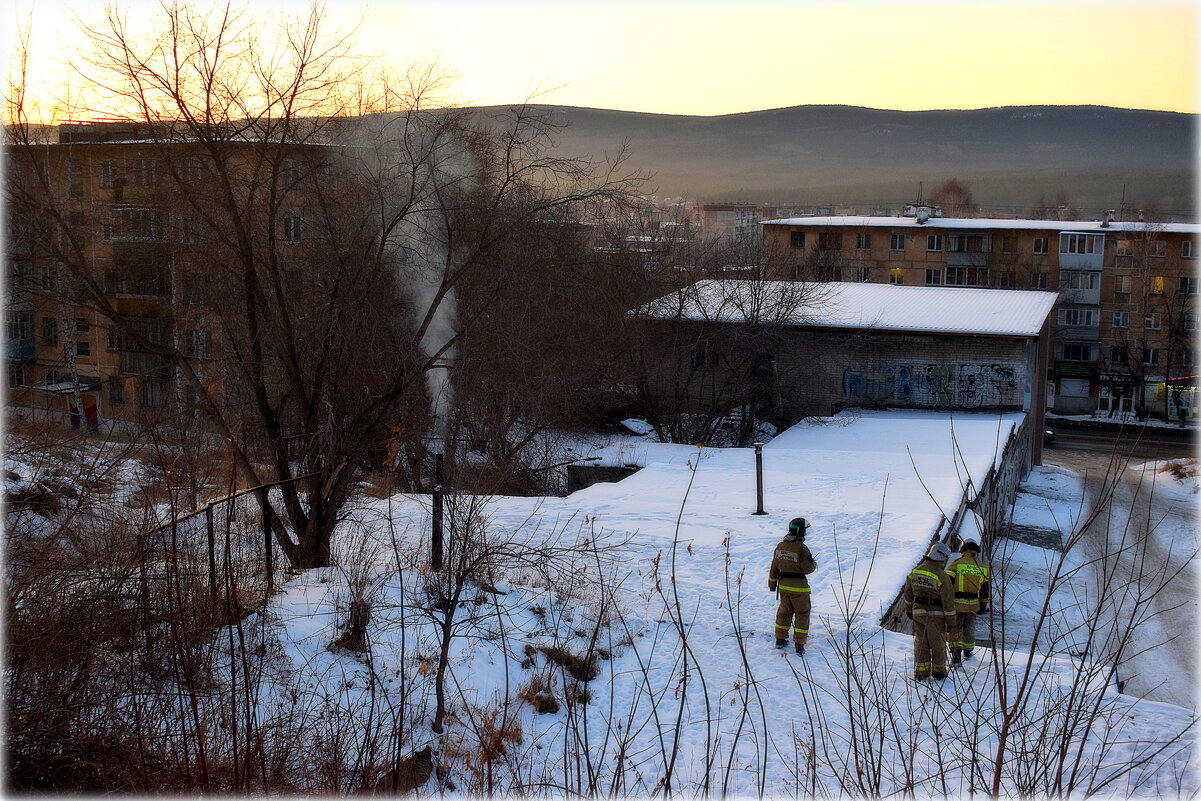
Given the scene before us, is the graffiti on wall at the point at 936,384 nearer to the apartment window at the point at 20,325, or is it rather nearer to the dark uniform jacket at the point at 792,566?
the dark uniform jacket at the point at 792,566

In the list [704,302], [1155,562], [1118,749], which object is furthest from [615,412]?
[1118,749]

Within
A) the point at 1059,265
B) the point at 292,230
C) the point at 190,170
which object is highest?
the point at 1059,265

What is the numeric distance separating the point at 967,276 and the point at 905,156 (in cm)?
12671

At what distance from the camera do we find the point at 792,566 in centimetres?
920

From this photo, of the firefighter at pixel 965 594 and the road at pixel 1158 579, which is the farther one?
the firefighter at pixel 965 594

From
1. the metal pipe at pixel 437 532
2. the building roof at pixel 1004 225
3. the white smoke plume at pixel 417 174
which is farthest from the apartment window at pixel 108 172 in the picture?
the building roof at pixel 1004 225

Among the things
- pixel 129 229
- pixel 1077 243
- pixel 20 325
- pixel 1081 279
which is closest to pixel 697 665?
pixel 129 229

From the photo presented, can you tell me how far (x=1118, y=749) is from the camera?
24.3 feet

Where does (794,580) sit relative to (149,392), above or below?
below

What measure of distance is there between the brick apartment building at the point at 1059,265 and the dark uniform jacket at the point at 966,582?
33.9m

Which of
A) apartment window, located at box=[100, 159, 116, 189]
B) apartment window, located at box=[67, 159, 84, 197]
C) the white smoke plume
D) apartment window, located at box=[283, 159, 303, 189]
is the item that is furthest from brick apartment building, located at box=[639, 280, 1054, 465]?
apartment window, located at box=[283, 159, 303, 189]

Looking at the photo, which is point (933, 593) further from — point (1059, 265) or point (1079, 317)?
point (1059, 265)

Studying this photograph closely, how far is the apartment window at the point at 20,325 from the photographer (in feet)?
50.4

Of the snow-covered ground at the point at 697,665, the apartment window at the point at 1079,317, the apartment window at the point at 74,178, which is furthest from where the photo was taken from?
the apartment window at the point at 1079,317
